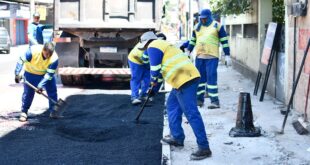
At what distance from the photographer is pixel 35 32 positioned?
43.3ft

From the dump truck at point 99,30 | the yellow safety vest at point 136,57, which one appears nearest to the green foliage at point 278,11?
the dump truck at point 99,30

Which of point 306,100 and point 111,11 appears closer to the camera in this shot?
point 306,100

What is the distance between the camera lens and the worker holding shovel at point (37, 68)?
8.66 meters

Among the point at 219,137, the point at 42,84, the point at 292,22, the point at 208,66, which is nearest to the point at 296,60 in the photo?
the point at 292,22

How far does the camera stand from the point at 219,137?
7.50 meters

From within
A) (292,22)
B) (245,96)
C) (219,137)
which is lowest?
(219,137)

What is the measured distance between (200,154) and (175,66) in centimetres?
111

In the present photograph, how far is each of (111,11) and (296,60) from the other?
16.2ft

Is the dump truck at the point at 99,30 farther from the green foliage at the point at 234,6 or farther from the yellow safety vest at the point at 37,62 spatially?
the yellow safety vest at the point at 37,62

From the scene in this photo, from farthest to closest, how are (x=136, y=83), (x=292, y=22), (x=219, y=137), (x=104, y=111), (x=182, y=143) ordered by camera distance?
1. (x=136, y=83)
2. (x=104, y=111)
3. (x=292, y=22)
4. (x=219, y=137)
5. (x=182, y=143)

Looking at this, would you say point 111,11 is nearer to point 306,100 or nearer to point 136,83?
point 136,83

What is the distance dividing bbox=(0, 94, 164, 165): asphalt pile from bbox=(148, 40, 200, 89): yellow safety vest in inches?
39.7

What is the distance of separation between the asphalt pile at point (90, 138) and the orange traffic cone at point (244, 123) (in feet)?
3.70

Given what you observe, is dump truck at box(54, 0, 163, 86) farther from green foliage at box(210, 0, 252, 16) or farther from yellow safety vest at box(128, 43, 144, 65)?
green foliage at box(210, 0, 252, 16)
